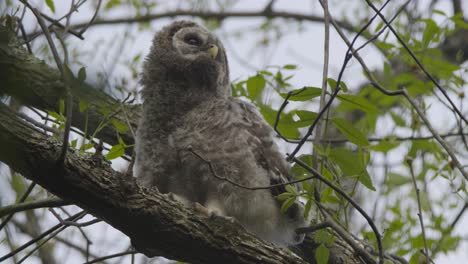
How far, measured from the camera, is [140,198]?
9.98ft

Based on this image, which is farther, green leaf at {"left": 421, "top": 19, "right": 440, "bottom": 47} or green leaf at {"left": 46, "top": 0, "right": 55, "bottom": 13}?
green leaf at {"left": 421, "top": 19, "right": 440, "bottom": 47}

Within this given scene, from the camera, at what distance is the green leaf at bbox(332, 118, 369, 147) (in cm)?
322

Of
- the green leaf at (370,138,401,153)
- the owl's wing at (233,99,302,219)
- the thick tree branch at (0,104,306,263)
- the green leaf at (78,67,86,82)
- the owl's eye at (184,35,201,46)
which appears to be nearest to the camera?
the green leaf at (78,67,86,82)

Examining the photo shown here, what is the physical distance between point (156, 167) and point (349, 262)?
4.87ft

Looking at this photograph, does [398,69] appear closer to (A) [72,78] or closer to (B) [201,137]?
(B) [201,137]

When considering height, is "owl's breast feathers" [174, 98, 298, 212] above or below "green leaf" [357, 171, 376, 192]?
above

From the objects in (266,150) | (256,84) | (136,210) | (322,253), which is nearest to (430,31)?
(256,84)

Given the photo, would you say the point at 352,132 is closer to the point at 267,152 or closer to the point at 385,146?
the point at 267,152

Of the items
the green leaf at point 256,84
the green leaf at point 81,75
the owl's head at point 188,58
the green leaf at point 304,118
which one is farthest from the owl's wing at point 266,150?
the green leaf at point 81,75

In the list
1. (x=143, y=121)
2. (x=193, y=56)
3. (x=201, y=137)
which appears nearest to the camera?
(x=201, y=137)

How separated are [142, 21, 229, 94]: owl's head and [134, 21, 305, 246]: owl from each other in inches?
0.6

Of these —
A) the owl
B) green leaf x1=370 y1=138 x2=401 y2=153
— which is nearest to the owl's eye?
the owl

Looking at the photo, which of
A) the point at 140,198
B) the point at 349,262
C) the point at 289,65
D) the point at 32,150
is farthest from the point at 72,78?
the point at 349,262

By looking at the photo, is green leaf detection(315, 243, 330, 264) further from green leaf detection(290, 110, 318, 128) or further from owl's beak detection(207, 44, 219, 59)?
owl's beak detection(207, 44, 219, 59)
